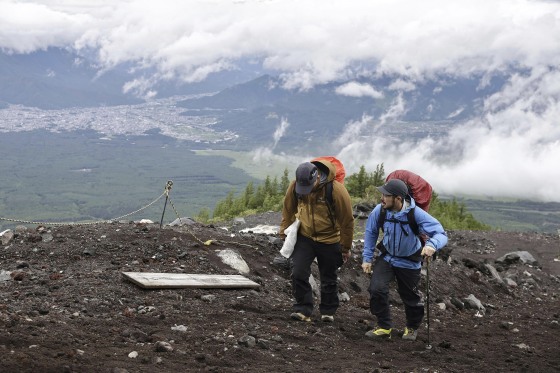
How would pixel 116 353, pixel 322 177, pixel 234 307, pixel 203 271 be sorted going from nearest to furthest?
pixel 116 353, pixel 322 177, pixel 234 307, pixel 203 271

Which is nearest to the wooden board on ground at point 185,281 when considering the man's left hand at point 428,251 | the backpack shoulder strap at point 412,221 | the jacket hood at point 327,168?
the jacket hood at point 327,168

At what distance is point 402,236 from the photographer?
360 inches

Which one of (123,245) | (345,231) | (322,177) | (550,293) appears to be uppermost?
(322,177)

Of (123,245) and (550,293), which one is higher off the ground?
(123,245)

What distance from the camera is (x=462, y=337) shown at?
10727mm

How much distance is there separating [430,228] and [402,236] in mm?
436

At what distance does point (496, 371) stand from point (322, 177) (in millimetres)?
3663

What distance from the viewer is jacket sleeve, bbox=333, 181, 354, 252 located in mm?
9391

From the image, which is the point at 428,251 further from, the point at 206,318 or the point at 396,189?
the point at 206,318

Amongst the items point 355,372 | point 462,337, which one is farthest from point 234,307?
point 462,337

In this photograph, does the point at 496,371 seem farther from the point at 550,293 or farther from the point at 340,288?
the point at 550,293

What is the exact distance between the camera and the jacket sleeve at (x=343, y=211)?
9391 mm

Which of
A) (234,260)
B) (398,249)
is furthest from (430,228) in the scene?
(234,260)

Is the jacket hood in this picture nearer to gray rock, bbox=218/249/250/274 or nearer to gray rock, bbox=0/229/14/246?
gray rock, bbox=218/249/250/274
